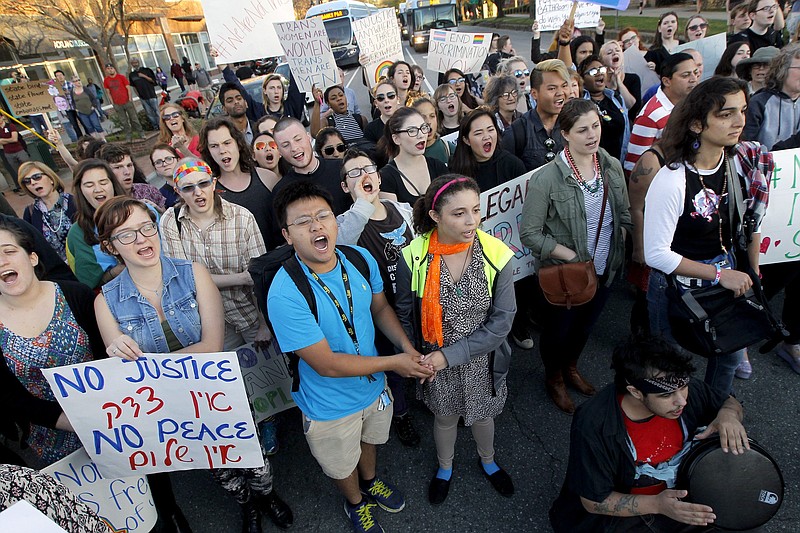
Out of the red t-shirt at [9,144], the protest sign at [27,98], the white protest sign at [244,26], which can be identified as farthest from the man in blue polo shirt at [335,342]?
the red t-shirt at [9,144]

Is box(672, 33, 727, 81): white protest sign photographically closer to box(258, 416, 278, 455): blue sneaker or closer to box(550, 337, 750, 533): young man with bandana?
box(550, 337, 750, 533): young man with bandana

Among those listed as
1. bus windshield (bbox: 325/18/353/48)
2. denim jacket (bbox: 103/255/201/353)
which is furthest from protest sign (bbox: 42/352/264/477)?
bus windshield (bbox: 325/18/353/48)

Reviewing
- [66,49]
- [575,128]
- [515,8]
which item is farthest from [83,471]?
[515,8]

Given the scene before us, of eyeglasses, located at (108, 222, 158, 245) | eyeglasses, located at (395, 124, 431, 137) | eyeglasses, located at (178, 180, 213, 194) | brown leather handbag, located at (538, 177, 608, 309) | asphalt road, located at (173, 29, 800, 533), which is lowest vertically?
asphalt road, located at (173, 29, 800, 533)

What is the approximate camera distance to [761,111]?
3.45 metres

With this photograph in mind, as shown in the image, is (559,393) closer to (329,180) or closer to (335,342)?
(335,342)

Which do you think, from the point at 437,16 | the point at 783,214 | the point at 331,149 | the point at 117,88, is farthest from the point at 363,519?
the point at 437,16

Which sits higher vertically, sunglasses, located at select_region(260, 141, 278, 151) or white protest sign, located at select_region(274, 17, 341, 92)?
white protest sign, located at select_region(274, 17, 341, 92)

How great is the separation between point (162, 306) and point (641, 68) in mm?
6364

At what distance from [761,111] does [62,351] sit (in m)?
4.84

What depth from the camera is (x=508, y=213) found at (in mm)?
3600

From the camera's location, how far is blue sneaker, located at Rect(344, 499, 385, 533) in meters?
2.58

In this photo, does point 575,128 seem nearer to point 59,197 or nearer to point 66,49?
point 59,197

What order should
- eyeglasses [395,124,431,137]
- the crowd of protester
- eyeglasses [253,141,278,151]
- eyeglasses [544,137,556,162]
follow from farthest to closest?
eyeglasses [253,141,278,151] → eyeglasses [544,137,556,162] → eyeglasses [395,124,431,137] → the crowd of protester
